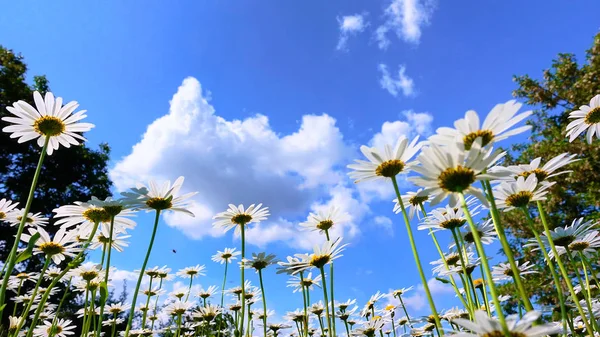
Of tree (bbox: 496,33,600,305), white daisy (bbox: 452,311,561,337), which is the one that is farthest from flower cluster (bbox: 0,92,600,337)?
tree (bbox: 496,33,600,305)

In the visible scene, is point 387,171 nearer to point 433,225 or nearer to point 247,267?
point 433,225

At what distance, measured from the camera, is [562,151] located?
41.9 feet

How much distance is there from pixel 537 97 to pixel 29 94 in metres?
19.3

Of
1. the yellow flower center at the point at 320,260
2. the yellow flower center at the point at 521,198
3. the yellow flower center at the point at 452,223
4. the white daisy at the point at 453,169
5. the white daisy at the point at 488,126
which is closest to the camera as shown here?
the white daisy at the point at 453,169

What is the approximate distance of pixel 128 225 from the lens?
2.87 m

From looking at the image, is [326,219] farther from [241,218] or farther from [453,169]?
[453,169]

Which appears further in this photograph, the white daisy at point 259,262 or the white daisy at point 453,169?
the white daisy at point 259,262

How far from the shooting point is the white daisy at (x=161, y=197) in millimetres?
2419

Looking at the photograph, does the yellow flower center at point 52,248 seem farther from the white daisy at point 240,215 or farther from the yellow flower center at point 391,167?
the yellow flower center at point 391,167

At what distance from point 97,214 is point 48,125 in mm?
633

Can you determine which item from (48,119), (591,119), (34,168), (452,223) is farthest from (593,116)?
(34,168)

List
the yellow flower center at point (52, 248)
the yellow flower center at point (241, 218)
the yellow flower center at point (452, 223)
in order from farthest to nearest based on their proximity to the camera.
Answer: the yellow flower center at point (241, 218) < the yellow flower center at point (52, 248) < the yellow flower center at point (452, 223)

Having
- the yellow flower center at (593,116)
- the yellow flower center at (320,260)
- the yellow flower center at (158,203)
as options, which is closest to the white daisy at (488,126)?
the yellow flower center at (320,260)

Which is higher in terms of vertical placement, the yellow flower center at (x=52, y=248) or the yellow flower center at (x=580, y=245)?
the yellow flower center at (x=52, y=248)
